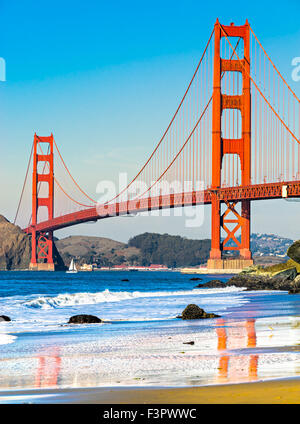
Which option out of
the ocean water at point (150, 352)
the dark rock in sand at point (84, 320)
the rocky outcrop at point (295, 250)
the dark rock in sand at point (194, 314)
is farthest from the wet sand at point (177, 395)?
the rocky outcrop at point (295, 250)

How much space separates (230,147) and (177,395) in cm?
6335

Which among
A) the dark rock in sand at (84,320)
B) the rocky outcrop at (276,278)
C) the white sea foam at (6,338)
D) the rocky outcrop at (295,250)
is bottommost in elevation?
the white sea foam at (6,338)

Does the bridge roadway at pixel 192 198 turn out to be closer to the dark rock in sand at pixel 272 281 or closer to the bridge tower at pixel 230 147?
the bridge tower at pixel 230 147

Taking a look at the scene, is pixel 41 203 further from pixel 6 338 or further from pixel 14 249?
pixel 6 338

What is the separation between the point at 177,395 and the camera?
545 centimetres

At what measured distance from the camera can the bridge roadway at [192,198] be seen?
61125 mm

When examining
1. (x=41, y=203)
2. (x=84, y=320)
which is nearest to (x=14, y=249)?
(x=41, y=203)

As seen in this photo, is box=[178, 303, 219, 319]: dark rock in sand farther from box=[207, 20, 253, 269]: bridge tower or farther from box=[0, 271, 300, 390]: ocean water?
box=[207, 20, 253, 269]: bridge tower

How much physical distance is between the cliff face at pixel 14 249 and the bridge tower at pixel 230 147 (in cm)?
4470

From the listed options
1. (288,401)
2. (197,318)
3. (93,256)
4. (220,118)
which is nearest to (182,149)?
(220,118)

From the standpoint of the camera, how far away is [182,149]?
67812mm

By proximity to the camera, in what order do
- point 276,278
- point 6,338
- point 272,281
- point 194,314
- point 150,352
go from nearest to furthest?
point 150,352
point 6,338
point 194,314
point 272,281
point 276,278

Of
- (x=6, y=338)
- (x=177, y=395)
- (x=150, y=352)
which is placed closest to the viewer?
(x=177, y=395)
